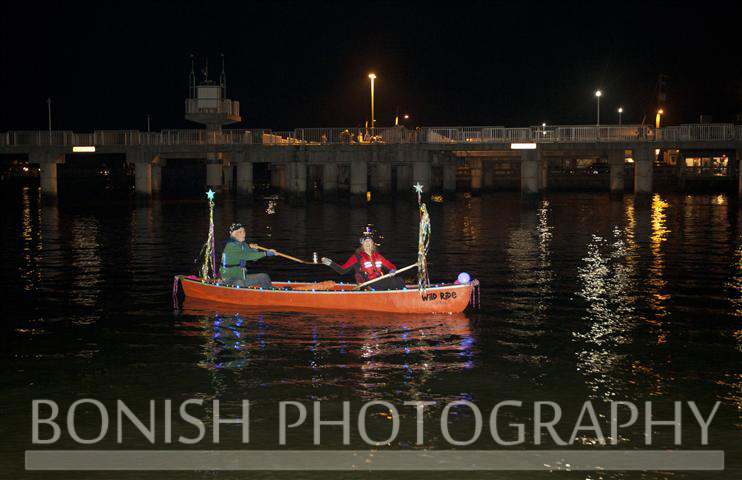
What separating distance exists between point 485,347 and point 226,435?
6.77 meters

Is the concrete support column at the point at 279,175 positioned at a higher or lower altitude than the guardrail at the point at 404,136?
lower

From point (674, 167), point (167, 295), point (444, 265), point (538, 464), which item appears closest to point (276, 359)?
point (538, 464)

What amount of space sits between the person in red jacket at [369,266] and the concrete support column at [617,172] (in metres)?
57.4

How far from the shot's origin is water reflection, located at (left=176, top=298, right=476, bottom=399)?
15.4m

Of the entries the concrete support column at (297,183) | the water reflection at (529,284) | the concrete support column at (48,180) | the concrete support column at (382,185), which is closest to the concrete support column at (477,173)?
the concrete support column at (382,185)

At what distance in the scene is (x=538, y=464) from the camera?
1138 centimetres

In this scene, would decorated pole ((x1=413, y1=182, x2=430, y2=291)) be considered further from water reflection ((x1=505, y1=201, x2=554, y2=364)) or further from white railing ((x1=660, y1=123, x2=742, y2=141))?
white railing ((x1=660, y1=123, x2=742, y2=141))

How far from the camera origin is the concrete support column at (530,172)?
68.4 metres

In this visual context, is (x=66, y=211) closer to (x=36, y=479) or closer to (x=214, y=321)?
(x=214, y=321)

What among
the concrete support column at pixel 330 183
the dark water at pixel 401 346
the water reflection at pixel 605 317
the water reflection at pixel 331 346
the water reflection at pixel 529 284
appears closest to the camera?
the dark water at pixel 401 346

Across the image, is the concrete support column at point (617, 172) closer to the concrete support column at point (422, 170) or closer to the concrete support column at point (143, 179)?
the concrete support column at point (422, 170)

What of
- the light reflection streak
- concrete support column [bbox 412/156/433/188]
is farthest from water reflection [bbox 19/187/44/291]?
concrete support column [bbox 412/156/433/188]

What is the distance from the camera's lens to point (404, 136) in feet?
230

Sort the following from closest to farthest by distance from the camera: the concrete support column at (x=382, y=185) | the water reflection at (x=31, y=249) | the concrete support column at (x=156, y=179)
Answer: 1. the water reflection at (x=31, y=249)
2. the concrete support column at (x=382, y=185)
3. the concrete support column at (x=156, y=179)
